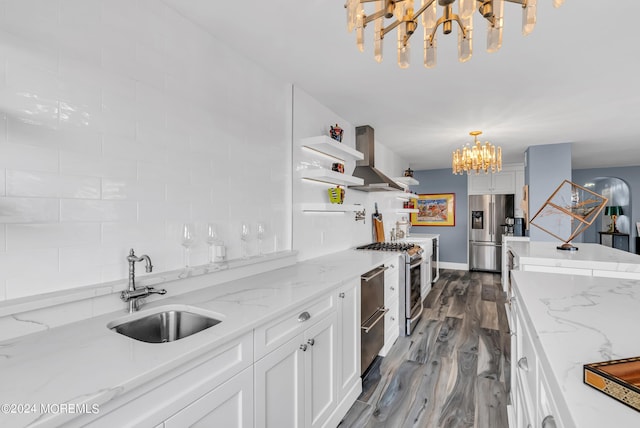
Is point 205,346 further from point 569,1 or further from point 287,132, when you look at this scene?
point 569,1

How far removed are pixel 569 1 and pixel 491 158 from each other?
247 cm

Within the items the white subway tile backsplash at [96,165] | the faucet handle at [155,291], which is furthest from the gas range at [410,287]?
the white subway tile backsplash at [96,165]

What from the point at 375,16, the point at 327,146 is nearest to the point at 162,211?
the point at 375,16

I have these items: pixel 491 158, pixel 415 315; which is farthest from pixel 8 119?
pixel 491 158

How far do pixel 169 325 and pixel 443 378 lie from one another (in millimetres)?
2181

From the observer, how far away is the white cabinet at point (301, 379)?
132 cm

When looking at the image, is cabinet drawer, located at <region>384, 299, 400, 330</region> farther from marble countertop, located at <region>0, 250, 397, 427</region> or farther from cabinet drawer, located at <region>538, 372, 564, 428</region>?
cabinet drawer, located at <region>538, 372, 564, 428</region>

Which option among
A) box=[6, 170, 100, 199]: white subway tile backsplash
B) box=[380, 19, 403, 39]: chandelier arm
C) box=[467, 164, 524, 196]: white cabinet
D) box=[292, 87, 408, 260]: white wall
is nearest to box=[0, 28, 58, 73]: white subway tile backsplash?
box=[6, 170, 100, 199]: white subway tile backsplash

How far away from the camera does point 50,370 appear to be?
832 millimetres

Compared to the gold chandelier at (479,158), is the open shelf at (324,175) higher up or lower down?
lower down

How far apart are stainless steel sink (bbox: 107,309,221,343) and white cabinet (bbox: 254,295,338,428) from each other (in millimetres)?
Answer: 341

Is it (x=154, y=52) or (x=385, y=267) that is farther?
(x=385, y=267)

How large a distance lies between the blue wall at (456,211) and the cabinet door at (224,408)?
694cm

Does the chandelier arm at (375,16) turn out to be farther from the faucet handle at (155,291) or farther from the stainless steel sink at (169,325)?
the faucet handle at (155,291)
